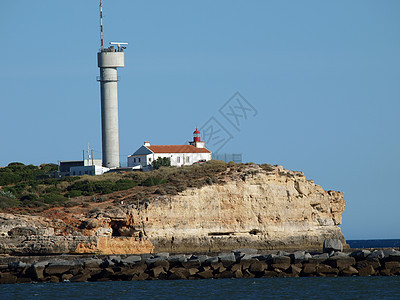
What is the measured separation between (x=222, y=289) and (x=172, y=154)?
2797 centimetres

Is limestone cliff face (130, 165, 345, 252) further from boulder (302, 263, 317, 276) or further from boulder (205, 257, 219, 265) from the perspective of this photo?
boulder (302, 263, 317, 276)

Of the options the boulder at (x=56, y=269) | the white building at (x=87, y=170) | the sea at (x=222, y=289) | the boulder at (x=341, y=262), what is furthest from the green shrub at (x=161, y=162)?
the sea at (x=222, y=289)

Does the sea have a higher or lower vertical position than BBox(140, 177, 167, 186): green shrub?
lower

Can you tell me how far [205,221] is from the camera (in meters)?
34.4

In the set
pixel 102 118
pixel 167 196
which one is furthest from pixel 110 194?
pixel 102 118

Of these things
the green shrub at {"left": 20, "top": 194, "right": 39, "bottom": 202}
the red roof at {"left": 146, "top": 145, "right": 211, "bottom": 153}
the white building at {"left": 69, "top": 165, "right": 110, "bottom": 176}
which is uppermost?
the red roof at {"left": 146, "top": 145, "right": 211, "bottom": 153}

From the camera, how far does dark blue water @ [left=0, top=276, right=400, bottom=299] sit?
2161 cm

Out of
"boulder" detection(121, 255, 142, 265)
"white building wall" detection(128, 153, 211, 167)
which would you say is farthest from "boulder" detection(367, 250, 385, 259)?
"white building wall" detection(128, 153, 211, 167)

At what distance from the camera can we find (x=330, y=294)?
21.7 meters

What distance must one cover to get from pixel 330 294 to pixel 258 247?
41.8ft

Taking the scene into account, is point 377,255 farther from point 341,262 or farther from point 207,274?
point 207,274

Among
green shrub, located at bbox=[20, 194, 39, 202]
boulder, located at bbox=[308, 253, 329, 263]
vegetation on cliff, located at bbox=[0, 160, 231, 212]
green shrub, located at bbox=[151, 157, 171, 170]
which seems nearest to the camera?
boulder, located at bbox=[308, 253, 329, 263]

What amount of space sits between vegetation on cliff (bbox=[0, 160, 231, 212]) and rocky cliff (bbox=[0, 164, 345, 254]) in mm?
928

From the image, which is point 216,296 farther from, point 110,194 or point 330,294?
point 110,194
